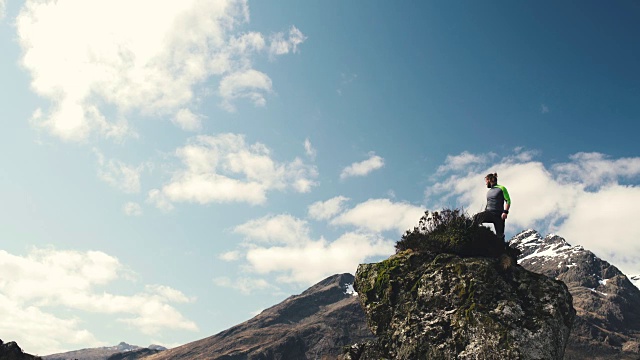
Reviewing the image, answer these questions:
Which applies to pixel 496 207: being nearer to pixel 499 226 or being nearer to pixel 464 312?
pixel 499 226

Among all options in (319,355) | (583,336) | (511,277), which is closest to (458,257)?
(511,277)

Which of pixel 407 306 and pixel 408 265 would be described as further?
pixel 408 265

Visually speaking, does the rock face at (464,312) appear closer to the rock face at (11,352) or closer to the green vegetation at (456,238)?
the green vegetation at (456,238)

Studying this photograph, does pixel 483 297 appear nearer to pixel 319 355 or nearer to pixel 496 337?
pixel 496 337

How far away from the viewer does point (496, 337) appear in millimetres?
11477

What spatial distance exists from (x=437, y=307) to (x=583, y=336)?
22691cm

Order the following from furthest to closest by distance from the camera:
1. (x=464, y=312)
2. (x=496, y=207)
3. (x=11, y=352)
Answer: (x=11, y=352), (x=496, y=207), (x=464, y=312)

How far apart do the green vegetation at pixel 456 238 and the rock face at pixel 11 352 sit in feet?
55.1

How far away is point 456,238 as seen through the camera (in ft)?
49.6

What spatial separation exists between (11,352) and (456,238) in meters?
18.6

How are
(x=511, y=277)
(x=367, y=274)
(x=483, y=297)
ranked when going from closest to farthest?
(x=483, y=297) → (x=511, y=277) → (x=367, y=274)

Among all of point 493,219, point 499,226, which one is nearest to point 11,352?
point 493,219

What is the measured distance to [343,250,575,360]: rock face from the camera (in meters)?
11.5

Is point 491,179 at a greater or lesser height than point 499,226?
greater
